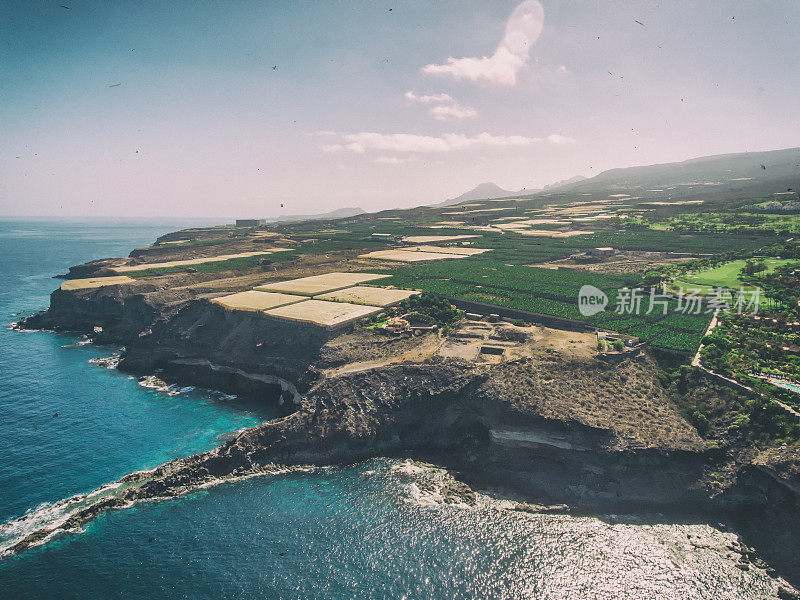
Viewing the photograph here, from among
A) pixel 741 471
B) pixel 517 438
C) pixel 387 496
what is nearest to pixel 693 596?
pixel 741 471

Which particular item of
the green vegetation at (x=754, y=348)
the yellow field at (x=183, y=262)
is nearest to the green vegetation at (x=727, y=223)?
the green vegetation at (x=754, y=348)

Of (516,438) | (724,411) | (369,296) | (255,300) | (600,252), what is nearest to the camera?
(724,411)

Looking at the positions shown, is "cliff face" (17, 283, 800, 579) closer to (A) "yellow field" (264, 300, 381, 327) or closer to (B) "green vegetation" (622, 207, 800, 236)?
(A) "yellow field" (264, 300, 381, 327)

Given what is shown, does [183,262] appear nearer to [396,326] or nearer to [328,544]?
[396,326]

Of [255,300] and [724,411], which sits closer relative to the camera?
[724,411]

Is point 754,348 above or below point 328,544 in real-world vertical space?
above

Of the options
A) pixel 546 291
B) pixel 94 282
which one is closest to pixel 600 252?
pixel 546 291
